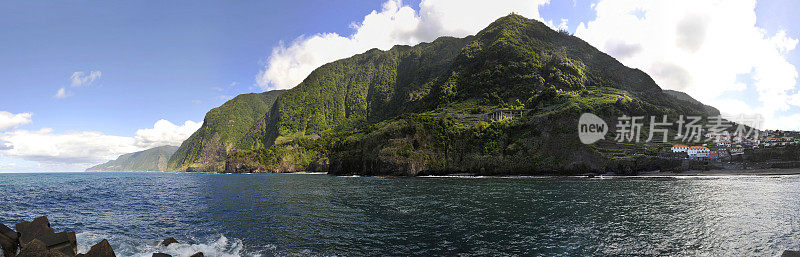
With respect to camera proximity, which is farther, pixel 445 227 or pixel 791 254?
pixel 445 227

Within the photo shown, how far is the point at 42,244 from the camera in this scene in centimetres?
1344

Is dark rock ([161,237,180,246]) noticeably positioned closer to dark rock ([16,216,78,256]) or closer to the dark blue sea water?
the dark blue sea water

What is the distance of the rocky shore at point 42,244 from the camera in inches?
522

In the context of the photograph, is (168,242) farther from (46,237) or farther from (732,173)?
(732,173)

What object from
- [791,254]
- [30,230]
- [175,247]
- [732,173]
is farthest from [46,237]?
[732,173]

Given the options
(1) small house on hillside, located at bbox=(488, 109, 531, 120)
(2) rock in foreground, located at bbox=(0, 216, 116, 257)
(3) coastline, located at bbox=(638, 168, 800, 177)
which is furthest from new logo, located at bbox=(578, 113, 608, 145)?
(2) rock in foreground, located at bbox=(0, 216, 116, 257)

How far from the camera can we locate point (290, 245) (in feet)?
67.6

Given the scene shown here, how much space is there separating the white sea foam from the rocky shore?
2.55 metres

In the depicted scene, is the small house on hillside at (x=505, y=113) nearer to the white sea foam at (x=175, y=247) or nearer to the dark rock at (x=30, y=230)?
the white sea foam at (x=175, y=247)

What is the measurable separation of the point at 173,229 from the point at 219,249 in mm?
9814

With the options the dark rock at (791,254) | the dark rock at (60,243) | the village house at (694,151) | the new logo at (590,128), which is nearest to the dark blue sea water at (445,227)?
the dark rock at (60,243)

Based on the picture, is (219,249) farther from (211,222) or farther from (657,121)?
(657,121)

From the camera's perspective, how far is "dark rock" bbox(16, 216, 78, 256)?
16.0m

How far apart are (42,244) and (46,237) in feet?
13.7
